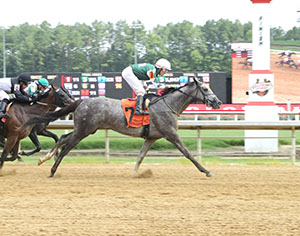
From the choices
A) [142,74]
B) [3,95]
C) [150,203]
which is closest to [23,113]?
[3,95]

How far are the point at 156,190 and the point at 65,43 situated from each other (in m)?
38.3

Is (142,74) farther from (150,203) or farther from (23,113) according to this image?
(150,203)

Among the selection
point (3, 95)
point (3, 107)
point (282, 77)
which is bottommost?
point (3, 107)

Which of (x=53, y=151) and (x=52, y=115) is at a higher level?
(x=52, y=115)

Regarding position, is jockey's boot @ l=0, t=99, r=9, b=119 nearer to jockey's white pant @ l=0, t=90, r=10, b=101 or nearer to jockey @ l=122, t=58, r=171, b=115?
jockey's white pant @ l=0, t=90, r=10, b=101

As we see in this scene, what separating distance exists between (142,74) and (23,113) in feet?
7.31

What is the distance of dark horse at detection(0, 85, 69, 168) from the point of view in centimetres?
909

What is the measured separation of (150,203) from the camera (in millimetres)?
6367

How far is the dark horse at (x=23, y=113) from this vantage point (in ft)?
29.8

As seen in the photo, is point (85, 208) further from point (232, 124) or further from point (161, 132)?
point (232, 124)

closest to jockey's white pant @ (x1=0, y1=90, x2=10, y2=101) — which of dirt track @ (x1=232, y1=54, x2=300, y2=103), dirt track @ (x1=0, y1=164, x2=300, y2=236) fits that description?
dirt track @ (x1=0, y1=164, x2=300, y2=236)

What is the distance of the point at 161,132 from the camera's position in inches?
342

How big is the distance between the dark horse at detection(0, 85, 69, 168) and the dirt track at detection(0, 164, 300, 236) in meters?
0.57

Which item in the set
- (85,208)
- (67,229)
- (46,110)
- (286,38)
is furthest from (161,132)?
(286,38)
